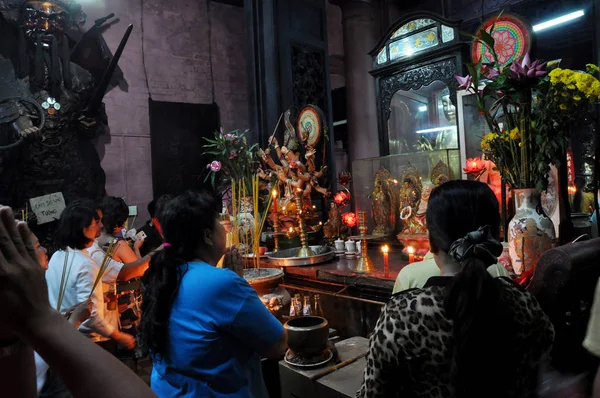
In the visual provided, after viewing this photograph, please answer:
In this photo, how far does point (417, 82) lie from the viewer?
223 inches

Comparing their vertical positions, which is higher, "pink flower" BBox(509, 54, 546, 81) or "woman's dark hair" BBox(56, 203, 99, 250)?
"pink flower" BBox(509, 54, 546, 81)

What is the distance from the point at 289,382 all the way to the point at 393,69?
4.83m

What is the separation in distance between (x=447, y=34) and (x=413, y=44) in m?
0.49

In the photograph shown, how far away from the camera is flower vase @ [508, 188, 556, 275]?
2.26 metres

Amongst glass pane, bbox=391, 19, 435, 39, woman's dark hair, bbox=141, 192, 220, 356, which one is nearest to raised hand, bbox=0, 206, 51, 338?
woman's dark hair, bbox=141, 192, 220, 356

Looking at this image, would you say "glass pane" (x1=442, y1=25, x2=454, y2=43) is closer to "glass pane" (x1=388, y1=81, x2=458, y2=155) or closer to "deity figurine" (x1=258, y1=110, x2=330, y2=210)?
"glass pane" (x1=388, y1=81, x2=458, y2=155)

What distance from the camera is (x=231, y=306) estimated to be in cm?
149

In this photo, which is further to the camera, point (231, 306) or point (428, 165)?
point (428, 165)

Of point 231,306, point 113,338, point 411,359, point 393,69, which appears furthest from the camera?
point 393,69

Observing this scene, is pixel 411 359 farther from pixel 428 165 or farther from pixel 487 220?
pixel 428 165

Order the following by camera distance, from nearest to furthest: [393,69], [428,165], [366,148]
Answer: [428,165], [393,69], [366,148]

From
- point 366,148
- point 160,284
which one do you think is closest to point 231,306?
point 160,284

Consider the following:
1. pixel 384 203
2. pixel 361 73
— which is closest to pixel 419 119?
pixel 361 73

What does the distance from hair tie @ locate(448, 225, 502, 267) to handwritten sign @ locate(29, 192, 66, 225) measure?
5.65m
